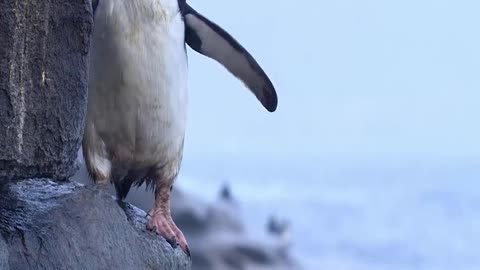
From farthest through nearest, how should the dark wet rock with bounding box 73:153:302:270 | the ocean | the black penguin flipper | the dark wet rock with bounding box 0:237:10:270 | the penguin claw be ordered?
the ocean
the dark wet rock with bounding box 73:153:302:270
the black penguin flipper
the penguin claw
the dark wet rock with bounding box 0:237:10:270

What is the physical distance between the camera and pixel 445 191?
3769 centimetres

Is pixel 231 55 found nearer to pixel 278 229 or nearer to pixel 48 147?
pixel 48 147

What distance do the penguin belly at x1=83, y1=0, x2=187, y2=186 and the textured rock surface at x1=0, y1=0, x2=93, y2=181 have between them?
32 cm

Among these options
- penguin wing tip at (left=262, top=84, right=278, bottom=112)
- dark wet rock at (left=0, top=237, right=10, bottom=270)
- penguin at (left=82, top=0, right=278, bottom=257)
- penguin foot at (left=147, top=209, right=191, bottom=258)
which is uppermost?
penguin wing tip at (left=262, top=84, right=278, bottom=112)

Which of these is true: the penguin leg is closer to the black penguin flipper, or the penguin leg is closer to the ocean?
the black penguin flipper

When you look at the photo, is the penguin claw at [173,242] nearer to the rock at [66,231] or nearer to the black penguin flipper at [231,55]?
the rock at [66,231]

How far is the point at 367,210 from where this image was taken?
30.3 metres

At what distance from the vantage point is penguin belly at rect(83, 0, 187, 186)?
3.49m

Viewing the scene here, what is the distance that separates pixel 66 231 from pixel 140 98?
0.57 metres

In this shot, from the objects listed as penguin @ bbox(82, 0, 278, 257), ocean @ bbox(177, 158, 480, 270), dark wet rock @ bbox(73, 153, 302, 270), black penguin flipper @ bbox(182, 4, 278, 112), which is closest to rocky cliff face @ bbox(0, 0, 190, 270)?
penguin @ bbox(82, 0, 278, 257)

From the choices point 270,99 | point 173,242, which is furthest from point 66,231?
point 270,99

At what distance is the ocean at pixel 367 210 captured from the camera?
18844 millimetres

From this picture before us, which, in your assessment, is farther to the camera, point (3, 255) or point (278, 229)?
point (278, 229)

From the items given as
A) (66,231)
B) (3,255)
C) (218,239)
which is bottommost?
(3,255)
